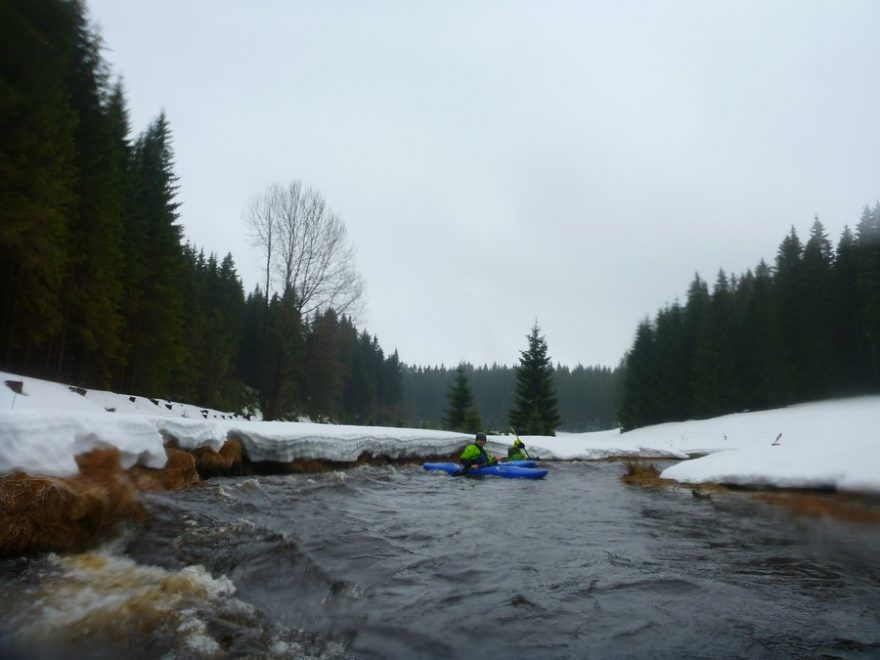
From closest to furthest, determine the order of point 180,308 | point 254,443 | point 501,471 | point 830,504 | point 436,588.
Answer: point 436,588 < point 830,504 < point 254,443 < point 501,471 < point 180,308

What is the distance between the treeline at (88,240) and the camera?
1352 cm

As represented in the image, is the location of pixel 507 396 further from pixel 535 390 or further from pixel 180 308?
pixel 180 308

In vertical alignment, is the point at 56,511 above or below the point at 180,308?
below

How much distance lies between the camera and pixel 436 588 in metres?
4.48

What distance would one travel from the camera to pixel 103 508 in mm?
5055

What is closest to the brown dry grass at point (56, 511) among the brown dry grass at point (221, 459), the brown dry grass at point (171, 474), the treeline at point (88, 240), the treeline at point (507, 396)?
the brown dry grass at point (171, 474)

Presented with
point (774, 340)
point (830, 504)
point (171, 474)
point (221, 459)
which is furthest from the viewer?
point (774, 340)

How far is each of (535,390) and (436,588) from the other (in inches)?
1410

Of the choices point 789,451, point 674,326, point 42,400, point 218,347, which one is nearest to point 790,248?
point 674,326

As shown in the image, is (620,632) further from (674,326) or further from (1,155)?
(674,326)

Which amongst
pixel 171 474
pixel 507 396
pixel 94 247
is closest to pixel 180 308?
pixel 94 247

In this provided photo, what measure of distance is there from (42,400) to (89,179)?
1034 cm

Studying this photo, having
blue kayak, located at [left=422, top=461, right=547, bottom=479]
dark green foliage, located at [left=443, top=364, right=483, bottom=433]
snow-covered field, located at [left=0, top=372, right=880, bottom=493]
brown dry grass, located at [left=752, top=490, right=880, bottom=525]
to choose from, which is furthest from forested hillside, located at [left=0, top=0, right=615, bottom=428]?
brown dry grass, located at [left=752, top=490, right=880, bottom=525]

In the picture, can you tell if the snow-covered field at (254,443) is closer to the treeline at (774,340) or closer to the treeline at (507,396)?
the treeline at (774,340)
